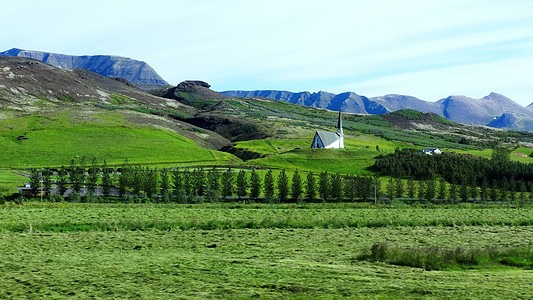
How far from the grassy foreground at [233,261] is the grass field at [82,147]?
119228 millimetres

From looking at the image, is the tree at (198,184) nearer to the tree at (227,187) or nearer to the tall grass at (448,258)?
the tree at (227,187)

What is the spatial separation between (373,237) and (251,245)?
10300 mm

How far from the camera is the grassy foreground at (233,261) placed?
60.7 feet

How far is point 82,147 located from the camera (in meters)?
171

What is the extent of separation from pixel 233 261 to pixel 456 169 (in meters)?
127

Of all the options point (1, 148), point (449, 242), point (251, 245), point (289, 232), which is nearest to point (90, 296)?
point (251, 245)

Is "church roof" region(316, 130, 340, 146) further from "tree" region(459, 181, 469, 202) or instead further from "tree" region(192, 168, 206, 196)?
"tree" region(192, 168, 206, 196)

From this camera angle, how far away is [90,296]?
17.4 m

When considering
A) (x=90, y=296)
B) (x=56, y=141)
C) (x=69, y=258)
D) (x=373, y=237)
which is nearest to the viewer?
(x=90, y=296)

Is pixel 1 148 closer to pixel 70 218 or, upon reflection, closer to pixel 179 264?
pixel 70 218

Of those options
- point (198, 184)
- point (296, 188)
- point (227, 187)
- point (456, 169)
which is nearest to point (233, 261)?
point (227, 187)

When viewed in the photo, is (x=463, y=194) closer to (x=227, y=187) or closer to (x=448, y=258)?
(x=227, y=187)

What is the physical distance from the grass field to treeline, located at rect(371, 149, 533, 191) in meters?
59.2

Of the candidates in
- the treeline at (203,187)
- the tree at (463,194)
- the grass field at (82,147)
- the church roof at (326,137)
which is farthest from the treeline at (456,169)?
the grass field at (82,147)
